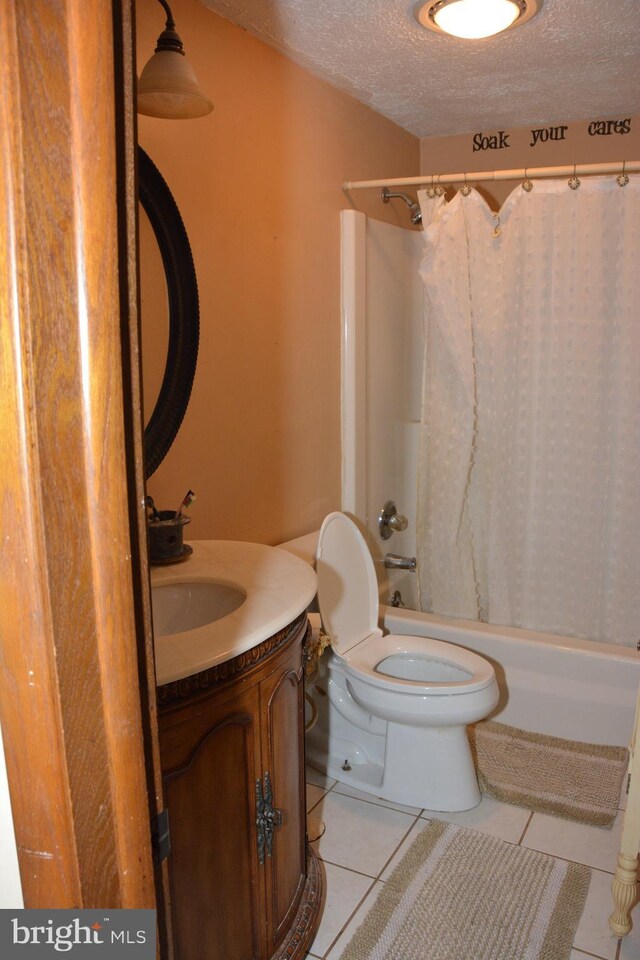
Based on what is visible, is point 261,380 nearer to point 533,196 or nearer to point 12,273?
point 533,196

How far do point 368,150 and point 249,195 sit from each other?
88cm

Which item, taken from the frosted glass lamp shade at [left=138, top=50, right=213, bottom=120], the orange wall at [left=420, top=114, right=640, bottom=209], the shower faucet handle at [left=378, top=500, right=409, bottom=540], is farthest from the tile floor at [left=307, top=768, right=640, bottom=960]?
the orange wall at [left=420, top=114, right=640, bottom=209]

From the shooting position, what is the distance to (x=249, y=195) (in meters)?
2.14

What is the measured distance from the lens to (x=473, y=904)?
176cm

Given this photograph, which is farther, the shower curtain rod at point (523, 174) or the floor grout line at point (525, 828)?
the shower curtain rod at point (523, 174)

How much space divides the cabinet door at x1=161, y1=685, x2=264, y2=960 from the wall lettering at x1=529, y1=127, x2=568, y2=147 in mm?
2752

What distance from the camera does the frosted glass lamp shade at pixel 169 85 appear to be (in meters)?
1.51

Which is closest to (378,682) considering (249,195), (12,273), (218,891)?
(218,891)

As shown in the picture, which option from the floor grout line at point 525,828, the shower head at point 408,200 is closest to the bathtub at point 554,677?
the floor grout line at point 525,828

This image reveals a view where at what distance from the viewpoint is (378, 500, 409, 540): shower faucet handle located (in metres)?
2.97

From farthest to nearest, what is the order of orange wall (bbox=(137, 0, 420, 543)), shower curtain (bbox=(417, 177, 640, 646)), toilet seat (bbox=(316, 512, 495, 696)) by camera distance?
shower curtain (bbox=(417, 177, 640, 646)) < toilet seat (bbox=(316, 512, 495, 696)) < orange wall (bbox=(137, 0, 420, 543))

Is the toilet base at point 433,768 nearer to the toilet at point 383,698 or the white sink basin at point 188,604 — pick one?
the toilet at point 383,698

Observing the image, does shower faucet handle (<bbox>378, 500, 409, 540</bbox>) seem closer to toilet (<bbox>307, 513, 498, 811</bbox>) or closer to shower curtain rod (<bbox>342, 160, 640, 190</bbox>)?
toilet (<bbox>307, 513, 498, 811</bbox>)

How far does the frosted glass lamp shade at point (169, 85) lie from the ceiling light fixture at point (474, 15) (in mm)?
743
